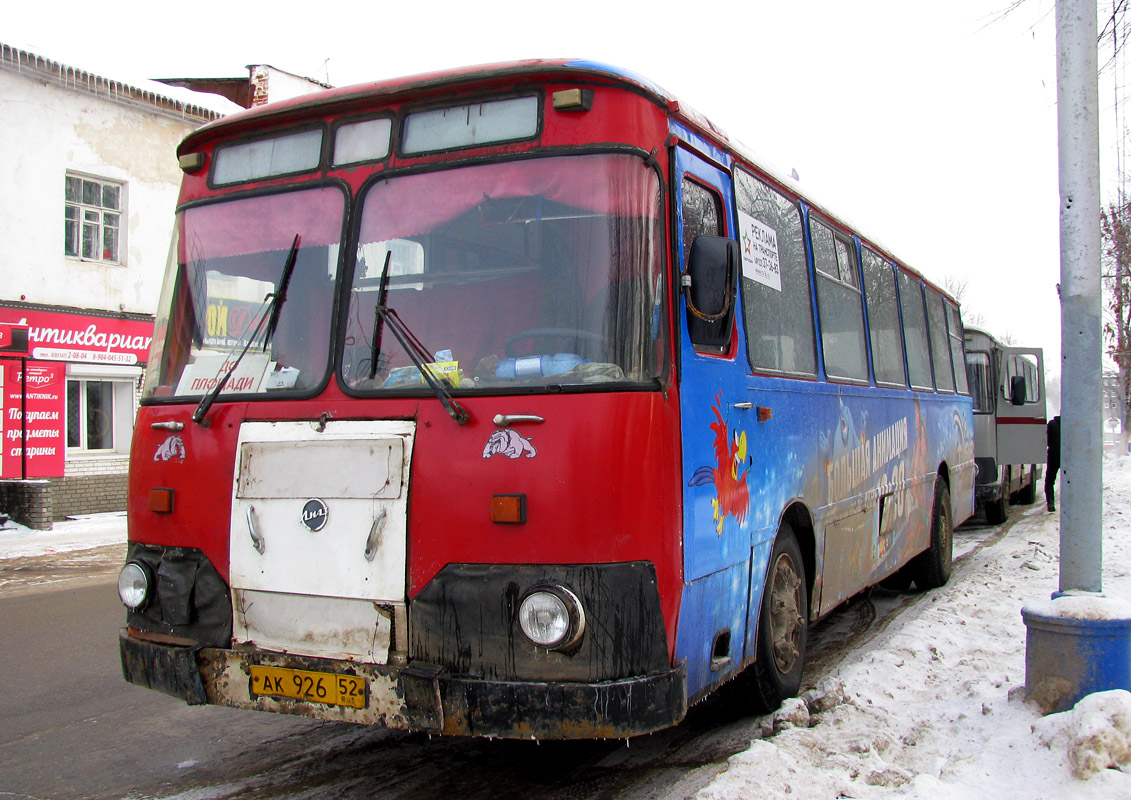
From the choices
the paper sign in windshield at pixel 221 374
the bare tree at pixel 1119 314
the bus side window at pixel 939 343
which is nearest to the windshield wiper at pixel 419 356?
the paper sign in windshield at pixel 221 374

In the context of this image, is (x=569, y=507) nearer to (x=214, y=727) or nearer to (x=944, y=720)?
(x=944, y=720)

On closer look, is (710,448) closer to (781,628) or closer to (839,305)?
(781,628)

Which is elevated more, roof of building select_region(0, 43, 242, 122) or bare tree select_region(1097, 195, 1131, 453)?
roof of building select_region(0, 43, 242, 122)

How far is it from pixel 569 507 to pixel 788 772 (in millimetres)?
1476

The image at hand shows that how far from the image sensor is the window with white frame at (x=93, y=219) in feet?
56.2

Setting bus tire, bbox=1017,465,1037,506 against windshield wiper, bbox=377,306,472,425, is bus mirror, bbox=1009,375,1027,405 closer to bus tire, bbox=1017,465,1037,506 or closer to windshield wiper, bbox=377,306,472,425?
bus tire, bbox=1017,465,1037,506

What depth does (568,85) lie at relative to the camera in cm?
380

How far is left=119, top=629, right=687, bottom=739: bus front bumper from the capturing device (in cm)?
338

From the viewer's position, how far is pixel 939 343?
400 inches

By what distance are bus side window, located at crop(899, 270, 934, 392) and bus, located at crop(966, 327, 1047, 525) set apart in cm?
598

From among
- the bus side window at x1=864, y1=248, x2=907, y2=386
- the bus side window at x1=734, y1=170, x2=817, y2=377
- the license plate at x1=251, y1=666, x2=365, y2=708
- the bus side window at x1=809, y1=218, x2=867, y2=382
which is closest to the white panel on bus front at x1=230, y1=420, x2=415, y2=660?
the license plate at x1=251, y1=666, x2=365, y2=708

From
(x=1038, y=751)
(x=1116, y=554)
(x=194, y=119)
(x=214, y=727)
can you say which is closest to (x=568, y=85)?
(x=1038, y=751)

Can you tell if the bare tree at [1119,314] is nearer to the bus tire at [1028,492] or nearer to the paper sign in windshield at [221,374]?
the bus tire at [1028,492]

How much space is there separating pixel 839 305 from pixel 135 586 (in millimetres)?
4694
